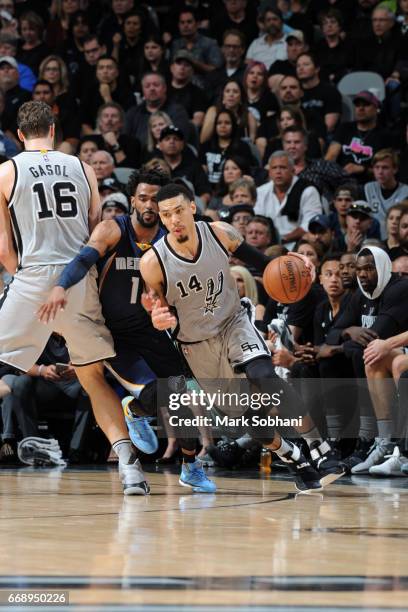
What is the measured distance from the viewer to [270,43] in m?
12.4

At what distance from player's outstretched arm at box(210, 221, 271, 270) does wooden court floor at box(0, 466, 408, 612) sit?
1.29 meters

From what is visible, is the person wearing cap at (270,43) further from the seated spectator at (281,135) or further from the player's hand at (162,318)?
the player's hand at (162,318)

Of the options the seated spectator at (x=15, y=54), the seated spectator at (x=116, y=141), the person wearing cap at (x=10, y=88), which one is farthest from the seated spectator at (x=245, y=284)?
the seated spectator at (x=15, y=54)

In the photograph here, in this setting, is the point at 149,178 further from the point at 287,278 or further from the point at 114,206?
the point at 114,206

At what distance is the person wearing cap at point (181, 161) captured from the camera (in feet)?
35.1

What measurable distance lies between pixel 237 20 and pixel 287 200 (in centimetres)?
398

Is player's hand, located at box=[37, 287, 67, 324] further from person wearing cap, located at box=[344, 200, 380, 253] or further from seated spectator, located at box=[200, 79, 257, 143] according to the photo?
seated spectator, located at box=[200, 79, 257, 143]

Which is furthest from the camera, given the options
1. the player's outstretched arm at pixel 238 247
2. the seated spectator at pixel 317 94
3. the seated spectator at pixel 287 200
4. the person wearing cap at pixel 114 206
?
the seated spectator at pixel 317 94

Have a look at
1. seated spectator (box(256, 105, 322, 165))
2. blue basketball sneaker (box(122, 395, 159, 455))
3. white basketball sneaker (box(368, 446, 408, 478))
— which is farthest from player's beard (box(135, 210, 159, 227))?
seated spectator (box(256, 105, 322, 165))

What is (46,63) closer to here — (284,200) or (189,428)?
(284,200)

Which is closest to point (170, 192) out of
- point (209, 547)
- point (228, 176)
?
point (209, 547)

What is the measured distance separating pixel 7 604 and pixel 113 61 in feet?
33.3

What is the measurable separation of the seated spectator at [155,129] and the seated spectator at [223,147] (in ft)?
1.68

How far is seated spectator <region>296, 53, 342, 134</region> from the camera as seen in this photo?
37.1 feet
